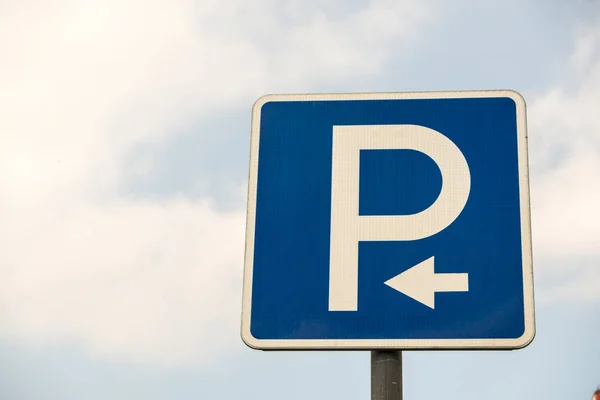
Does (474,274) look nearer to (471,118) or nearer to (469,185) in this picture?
(469,185)

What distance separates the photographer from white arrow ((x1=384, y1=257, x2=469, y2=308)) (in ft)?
7.16

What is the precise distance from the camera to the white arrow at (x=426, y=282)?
2182mm

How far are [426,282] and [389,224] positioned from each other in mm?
199

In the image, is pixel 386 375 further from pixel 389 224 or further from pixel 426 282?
pixel 389 224

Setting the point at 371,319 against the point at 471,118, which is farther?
the point at 471,118

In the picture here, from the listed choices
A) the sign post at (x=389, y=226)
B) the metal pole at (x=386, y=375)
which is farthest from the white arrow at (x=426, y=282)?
the metal pole at (x=386, y=375)

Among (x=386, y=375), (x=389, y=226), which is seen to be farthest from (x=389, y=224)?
(x=386, y=375)

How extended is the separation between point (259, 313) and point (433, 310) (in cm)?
49

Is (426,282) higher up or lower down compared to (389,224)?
lower down

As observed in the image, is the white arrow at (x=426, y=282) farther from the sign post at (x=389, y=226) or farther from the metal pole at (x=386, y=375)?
the metal pole at (x=386, y=375)

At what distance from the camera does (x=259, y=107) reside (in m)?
2.53

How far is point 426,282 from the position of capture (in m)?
2.19

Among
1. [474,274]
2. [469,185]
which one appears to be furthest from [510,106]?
[474,274]

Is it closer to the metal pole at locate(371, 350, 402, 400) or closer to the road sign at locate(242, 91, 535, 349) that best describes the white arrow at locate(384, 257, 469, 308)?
the road sign at locate(242, 91, 535, 349)
